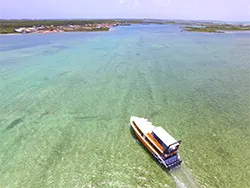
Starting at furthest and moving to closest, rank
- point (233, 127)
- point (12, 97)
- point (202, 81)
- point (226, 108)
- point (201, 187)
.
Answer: point (202, 81) < point (12, 97) < point (226, 108) < point (233, 127) < point (201, 187)

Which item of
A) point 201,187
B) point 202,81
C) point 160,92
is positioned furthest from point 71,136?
point 202,81

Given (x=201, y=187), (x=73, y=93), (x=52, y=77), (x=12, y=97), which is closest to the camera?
(x=201, y=187)

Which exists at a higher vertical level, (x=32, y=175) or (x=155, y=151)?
(x=155, y=151)

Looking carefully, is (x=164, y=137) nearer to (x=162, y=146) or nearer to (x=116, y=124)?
(x=162, y=146)

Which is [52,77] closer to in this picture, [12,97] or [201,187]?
[12,97]

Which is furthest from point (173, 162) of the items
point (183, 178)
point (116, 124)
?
point (116, 124)

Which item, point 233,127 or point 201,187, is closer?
point 201,187

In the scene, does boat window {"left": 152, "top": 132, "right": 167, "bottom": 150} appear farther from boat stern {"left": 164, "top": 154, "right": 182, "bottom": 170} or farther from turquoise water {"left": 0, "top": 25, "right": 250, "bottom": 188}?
turquoise water {"left": 0, "top": 25, "right": 250, "bottom": 188}
